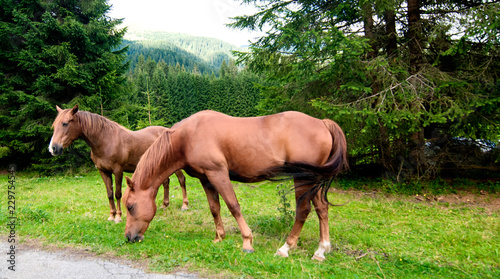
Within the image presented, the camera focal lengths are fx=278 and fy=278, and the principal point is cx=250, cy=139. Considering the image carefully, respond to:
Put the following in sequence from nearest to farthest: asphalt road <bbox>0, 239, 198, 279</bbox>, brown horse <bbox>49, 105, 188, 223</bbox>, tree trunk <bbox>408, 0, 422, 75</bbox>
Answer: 1. asphalt road <bbox>0, 239, 198, 279</bbox>
2. brown horse <bbox>49, 105, 188, 223</bbox>
3. tree trunk <bbox>408, 0, 422, 75</bbox>

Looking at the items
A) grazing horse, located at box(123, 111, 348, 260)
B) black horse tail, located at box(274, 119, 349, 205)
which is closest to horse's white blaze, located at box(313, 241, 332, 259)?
grazing horse, located at box(123, 111, 348, 260)

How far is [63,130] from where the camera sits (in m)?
5.86

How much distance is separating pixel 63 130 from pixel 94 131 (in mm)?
586

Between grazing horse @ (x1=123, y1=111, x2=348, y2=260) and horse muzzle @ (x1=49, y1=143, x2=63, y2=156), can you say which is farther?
horse muzzle @ (x1=49, y1=143, x2=63, y2=156)

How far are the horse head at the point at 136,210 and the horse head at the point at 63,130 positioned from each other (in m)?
2.50

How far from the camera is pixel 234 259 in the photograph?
379 centimetres

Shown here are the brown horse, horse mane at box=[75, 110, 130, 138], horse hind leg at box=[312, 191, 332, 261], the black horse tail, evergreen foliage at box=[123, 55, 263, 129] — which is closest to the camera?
the black horse tail

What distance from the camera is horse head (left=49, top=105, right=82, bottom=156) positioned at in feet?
18.8

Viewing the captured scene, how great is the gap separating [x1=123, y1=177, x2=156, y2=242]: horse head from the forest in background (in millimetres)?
4731

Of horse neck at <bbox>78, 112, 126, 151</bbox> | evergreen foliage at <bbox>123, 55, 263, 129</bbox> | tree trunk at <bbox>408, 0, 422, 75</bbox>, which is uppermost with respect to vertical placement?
tree trunk at <bbox>408, 0, 422, 75</bbox>

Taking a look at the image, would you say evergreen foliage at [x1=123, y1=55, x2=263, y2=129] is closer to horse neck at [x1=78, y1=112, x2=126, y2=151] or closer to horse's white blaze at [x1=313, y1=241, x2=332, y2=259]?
horse neck at [x1=78, y1=112, x2=126, y2=151]

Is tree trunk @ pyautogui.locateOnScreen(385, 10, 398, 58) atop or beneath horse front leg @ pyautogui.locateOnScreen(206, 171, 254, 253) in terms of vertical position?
atop

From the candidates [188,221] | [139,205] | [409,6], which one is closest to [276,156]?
[139,205]

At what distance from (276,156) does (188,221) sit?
9.89 feet
